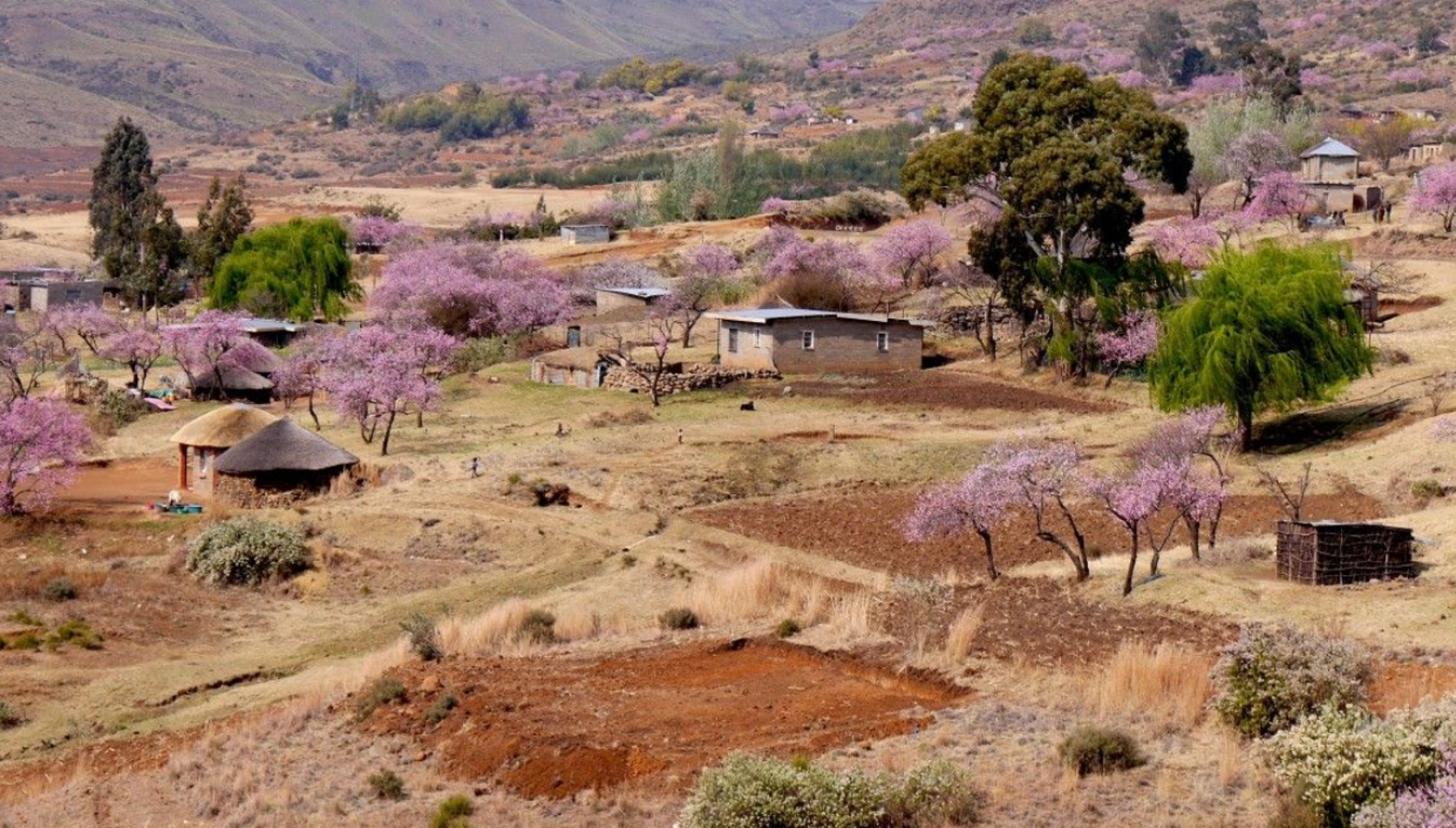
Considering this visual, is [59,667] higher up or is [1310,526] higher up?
[1310,526]

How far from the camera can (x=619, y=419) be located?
51219mm

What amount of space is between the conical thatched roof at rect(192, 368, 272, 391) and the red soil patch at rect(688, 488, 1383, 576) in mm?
24571

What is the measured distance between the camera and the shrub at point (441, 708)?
24188mm

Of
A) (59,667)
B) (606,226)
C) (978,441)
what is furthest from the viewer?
(606,226)

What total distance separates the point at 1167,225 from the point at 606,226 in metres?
38.5

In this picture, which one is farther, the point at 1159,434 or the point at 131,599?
the point at 1159,434

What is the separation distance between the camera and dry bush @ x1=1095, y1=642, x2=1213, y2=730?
21766 mm

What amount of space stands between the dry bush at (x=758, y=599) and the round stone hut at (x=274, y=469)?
14327mm

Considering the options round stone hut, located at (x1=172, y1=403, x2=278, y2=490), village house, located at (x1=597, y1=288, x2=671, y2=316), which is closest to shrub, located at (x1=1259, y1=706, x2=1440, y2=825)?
round stone hut, located at (x1=172, y1=403, x2=278, y2=490)

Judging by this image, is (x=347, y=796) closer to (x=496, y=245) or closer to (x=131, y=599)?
(x=131, y=599)

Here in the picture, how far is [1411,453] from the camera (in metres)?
40.2

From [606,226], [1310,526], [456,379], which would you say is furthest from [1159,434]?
[606,226]

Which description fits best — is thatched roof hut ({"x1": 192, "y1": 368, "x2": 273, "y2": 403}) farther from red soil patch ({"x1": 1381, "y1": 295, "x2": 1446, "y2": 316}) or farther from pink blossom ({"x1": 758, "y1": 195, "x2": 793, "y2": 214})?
pink blossom ({"x1": 758, "y1": 195, "x2": 793, "y2": 214})

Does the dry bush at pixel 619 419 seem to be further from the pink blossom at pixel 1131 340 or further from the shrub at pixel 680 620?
the shrub at pixel 680 620
